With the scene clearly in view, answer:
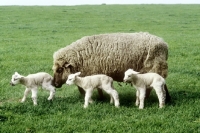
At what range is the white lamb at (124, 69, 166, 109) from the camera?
345 inches

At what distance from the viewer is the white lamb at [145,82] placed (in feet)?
28.7

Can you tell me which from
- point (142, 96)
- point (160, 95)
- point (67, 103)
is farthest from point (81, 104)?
point (160, 95)

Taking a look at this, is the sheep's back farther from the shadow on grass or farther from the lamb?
the lamb

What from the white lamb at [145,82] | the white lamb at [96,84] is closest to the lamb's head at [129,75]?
the white lamb at [145,82]

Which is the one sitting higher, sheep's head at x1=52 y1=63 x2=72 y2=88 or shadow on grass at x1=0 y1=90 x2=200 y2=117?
sheep's head at x1=52 y1=63 x2=72 y2=88

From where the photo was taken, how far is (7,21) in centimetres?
3231

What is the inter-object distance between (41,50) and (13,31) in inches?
343

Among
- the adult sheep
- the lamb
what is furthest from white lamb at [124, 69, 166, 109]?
the lamb

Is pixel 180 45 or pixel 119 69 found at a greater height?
pixel 119 69

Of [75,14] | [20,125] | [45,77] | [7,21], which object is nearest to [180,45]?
[45,77]

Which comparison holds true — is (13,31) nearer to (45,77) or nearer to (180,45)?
(180,45)

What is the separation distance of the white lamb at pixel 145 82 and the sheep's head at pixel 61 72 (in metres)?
1.80

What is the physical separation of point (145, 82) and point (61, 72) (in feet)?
7.81

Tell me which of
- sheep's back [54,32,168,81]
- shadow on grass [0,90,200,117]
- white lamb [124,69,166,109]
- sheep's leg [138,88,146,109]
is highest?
sheep's back [54,32,168,81]
